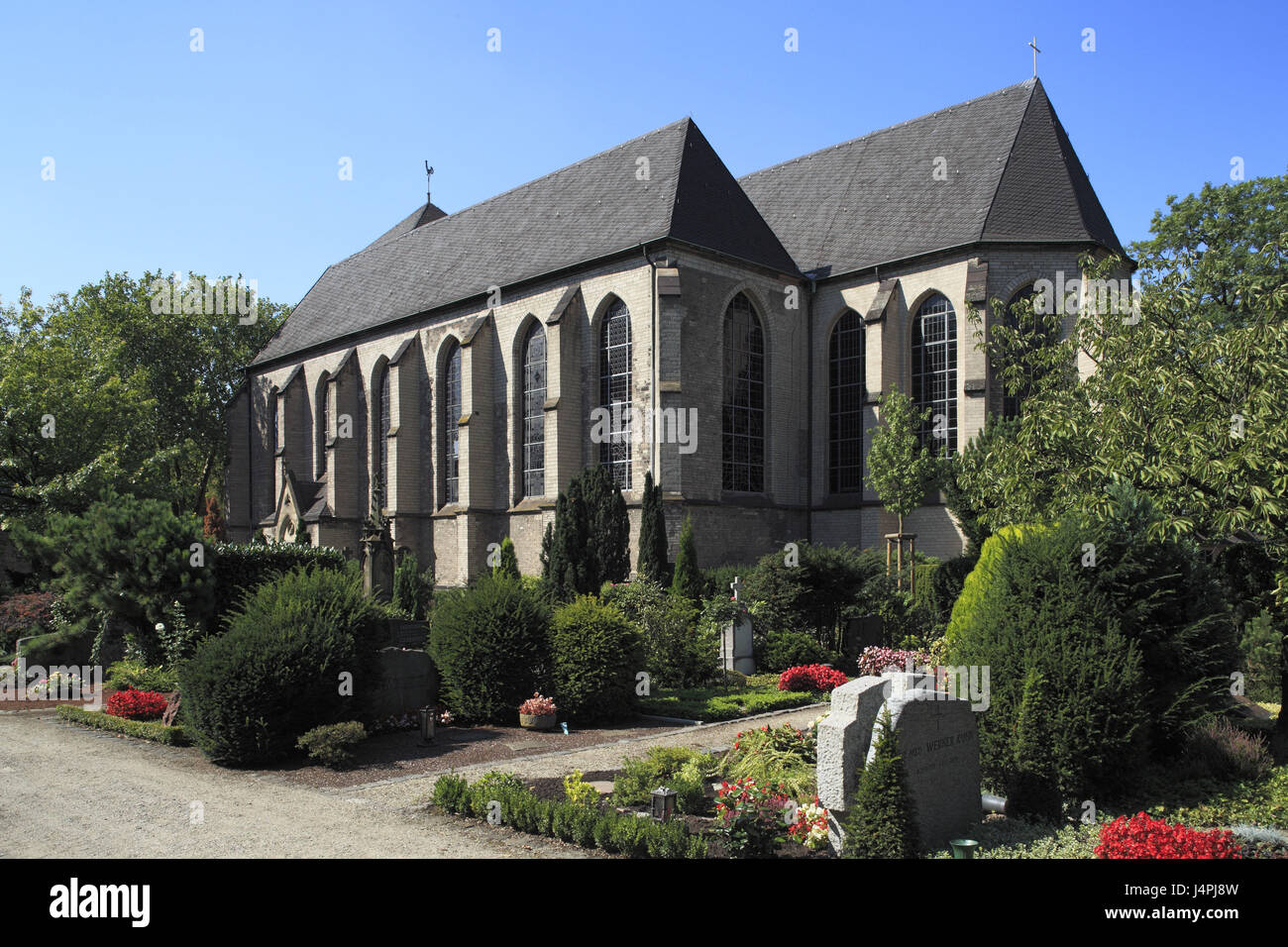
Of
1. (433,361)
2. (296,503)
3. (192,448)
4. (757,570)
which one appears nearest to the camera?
(757,570)

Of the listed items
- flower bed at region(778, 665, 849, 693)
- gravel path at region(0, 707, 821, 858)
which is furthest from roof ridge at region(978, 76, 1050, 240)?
gravel path at region(0, 707, 821, 858)

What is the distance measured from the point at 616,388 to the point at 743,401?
392 cm

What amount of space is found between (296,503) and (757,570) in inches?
966

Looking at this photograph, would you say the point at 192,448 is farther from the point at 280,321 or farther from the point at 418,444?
the point at 418,444

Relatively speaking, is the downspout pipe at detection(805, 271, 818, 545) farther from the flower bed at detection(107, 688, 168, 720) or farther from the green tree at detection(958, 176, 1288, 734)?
the flower bed at detection(107, 688, 168, 720)

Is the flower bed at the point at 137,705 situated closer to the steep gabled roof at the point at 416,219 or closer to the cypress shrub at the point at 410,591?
the cypress shrub at the point at 410,591

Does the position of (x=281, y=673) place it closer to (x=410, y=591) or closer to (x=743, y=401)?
(x=410, y=591)

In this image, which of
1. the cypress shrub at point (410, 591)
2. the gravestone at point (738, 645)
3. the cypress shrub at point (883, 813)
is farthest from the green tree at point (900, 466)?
the cypress shrub at point (883, 813)

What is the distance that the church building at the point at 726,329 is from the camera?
28.1 m

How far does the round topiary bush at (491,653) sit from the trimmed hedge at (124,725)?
3.46 meters

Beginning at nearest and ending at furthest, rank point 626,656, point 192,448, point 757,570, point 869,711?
point 869,711 → point 626,656 → point 757,570 → point 192,448

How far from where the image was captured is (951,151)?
104ft

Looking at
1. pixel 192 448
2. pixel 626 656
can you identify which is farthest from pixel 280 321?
pixel 626 656
